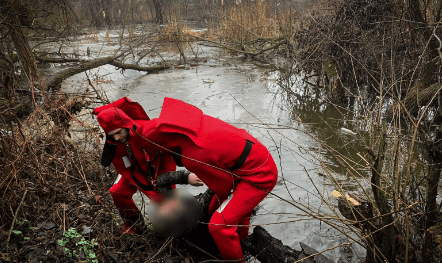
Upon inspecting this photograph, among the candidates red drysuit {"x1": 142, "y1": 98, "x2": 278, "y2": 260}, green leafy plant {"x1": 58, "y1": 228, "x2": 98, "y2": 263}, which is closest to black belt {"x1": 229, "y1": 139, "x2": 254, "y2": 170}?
red drysuit {"x1": 142, "y1": 98, "x2": 278, "y2": 260}

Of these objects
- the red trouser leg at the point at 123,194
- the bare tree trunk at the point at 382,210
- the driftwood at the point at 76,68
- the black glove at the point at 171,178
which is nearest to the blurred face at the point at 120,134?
the black glove at the point at 171,178

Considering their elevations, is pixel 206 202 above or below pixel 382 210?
below

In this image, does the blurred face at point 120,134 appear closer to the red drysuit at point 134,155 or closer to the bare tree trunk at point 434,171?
the red drysuit at point 134,155

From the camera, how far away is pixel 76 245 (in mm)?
2953

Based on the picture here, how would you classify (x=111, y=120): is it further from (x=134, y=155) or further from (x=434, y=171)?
(x=434, y=171)

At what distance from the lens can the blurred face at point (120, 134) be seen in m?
2.89

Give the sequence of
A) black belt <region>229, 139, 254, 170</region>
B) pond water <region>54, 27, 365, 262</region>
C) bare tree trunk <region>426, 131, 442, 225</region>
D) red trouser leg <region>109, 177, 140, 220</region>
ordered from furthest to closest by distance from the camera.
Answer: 1. pond water <region>54, 27, 365, 262</region>
2. red trouser leg <region>109, 177, 140, 220</region>
3. black belt <region>229, 139, 254, 170</region>
4. bare tree trunk <region>426, 131, 442, 225</region>

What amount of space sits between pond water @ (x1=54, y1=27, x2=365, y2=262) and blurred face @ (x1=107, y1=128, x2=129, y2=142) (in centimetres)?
108

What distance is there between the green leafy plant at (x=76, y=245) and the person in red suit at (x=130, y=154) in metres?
0.33

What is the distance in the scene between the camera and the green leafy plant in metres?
2.84

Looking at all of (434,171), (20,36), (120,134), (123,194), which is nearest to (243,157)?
(120,134)

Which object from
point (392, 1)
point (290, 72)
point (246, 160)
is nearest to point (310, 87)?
point (290, 72)

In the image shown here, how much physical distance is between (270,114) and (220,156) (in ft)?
15.4

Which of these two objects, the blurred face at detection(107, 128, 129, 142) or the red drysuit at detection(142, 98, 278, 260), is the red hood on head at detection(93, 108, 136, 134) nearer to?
the blurred face at detection(107, 128, 129, 142)
